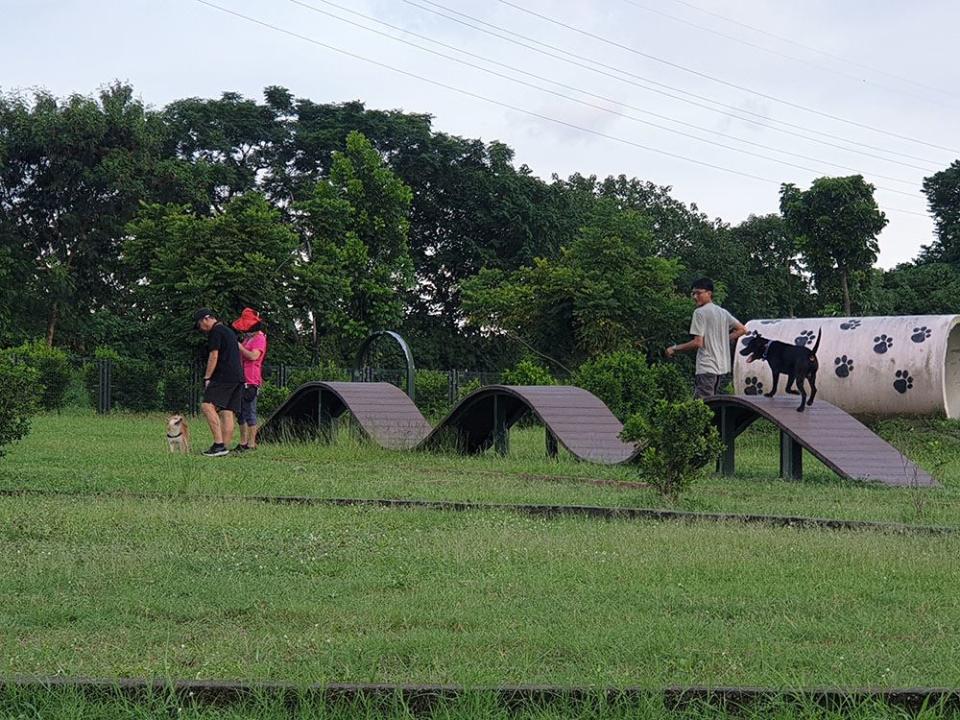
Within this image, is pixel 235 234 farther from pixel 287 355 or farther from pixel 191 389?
pixel 287 355

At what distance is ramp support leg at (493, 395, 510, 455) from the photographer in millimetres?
15547

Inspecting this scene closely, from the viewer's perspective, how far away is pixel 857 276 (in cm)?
3653

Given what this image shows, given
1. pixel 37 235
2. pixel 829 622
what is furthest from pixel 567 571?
pixel 37 235

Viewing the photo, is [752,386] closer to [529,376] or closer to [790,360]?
[529,376]

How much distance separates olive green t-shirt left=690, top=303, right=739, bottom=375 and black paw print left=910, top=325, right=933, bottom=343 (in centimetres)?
939

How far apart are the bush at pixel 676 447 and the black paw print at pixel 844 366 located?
43.5ft

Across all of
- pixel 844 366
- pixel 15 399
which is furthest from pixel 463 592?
pixel 844 366

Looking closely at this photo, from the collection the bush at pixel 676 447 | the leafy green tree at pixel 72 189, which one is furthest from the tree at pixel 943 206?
the bush at pixel 676 447

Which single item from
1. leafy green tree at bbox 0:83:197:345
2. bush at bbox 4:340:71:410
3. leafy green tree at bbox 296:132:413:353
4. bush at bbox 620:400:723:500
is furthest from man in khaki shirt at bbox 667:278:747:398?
leafy green tree at bbox 0:83:197:345

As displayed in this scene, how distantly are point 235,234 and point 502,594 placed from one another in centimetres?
2304

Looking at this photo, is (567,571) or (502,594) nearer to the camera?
(502,594)

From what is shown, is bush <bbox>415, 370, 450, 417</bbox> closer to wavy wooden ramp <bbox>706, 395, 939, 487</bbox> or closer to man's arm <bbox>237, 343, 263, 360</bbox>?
man's arm <bbox>237, 343, 263, 360</bbox>

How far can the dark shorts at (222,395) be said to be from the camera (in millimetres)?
14562

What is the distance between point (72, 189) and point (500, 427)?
28.7 m
